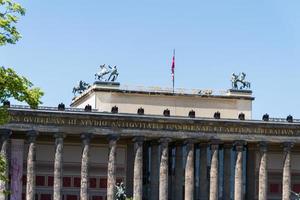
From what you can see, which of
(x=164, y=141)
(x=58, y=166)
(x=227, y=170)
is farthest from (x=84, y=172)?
(x=227, y=170)

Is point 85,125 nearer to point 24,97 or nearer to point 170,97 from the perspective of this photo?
point 170,97

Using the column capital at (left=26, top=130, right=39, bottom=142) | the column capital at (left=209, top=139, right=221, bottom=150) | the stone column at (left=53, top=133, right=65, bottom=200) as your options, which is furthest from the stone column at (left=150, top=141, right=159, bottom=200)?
the column capital at (left=26, top=130, right=39, bottom=142)

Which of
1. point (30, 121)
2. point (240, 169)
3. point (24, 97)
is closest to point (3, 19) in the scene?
point (24, 97)

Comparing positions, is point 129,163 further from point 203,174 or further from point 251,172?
point 251,172

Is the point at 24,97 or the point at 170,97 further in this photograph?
the point at 170,97

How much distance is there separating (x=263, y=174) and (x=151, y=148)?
37.4ft

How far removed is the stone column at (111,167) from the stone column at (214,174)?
378 inches

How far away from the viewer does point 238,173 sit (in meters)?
103

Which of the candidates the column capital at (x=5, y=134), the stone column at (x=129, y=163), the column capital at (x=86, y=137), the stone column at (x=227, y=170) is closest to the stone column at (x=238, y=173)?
the stone column at (x=227, y=170)

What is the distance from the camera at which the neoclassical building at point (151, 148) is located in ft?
322

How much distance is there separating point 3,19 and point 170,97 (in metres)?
63.6

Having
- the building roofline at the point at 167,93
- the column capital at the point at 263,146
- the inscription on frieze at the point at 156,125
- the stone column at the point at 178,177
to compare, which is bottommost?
the stone column at the point at 178,177

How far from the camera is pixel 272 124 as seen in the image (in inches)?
4102

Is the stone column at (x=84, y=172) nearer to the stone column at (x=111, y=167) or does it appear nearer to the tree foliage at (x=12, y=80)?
the stone column at (x=111, y=167)
